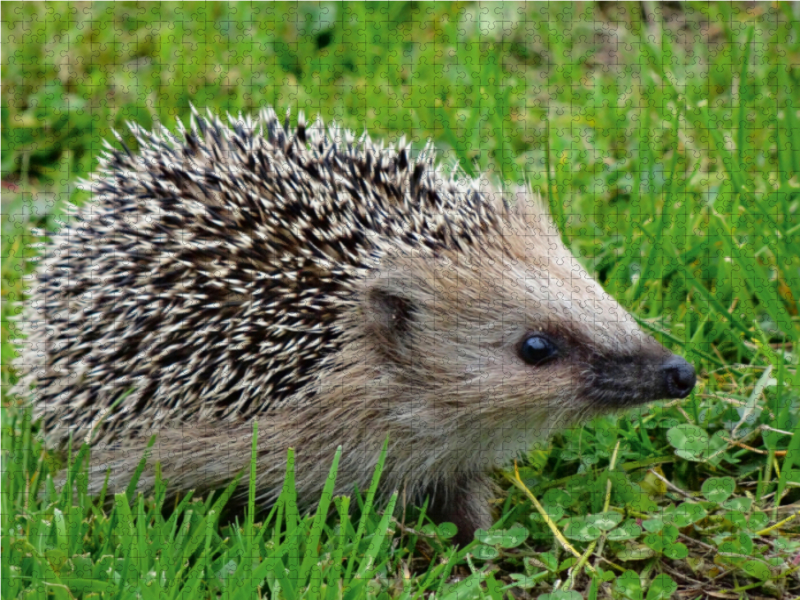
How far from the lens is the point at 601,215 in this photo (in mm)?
6156

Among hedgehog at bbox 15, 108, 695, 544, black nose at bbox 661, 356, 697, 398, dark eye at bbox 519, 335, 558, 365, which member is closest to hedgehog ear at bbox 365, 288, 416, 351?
hedgehog at bbox 15, 108, 695, 544

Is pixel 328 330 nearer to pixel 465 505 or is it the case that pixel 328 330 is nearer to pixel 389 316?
pixel 389 316

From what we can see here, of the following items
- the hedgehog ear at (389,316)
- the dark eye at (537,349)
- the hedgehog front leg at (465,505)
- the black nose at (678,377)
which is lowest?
the hedgehog front leg at (465,505)

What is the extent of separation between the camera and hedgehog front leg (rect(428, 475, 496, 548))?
4434mm

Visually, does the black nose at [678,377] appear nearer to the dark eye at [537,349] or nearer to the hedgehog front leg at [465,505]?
the dark eye at [537,349]

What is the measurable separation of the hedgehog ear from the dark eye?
0.52 metres

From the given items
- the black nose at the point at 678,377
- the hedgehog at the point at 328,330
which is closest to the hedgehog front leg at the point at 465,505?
the hedgehog at the point at 328,330

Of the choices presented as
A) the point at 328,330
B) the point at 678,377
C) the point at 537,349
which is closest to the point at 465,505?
the point at 537,349

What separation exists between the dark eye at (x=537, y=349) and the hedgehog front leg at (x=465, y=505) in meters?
0.74

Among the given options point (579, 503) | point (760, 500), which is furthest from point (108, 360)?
point (760, 500)

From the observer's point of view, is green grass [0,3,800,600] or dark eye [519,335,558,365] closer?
green grass [0,3,800,600]

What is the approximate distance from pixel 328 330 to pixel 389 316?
281 millimetres

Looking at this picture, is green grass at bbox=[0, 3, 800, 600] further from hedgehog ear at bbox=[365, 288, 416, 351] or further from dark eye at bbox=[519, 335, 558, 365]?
hedgehog ear at bbox=[365, 288, 416, 351]

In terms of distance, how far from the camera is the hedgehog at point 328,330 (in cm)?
412
